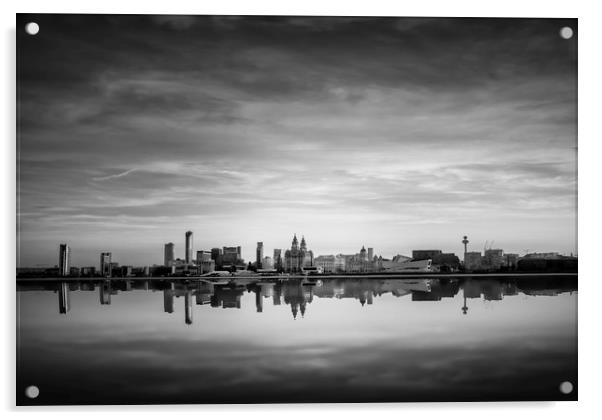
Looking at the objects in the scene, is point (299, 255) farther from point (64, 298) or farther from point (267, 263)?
point (64, 298)

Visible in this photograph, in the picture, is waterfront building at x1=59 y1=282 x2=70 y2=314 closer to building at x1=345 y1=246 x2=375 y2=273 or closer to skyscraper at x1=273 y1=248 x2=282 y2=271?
skyscraper at x1=273 y1=248 x2=282 y2=271

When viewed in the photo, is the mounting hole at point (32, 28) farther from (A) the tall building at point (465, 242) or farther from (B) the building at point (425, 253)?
(A) the tall building at point (465, 242)

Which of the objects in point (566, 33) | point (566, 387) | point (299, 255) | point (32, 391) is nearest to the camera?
point (32, 391)

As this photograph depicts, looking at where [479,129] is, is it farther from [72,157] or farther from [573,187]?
[72,157]

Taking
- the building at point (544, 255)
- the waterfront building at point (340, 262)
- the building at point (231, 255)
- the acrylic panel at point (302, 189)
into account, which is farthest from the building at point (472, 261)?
the building at point (231, 255)

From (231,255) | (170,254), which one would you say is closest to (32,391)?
(170,254)

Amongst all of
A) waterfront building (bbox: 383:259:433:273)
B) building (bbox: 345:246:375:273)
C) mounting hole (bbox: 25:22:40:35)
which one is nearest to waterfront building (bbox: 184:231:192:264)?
building (bbox: 345:246:375:273)
